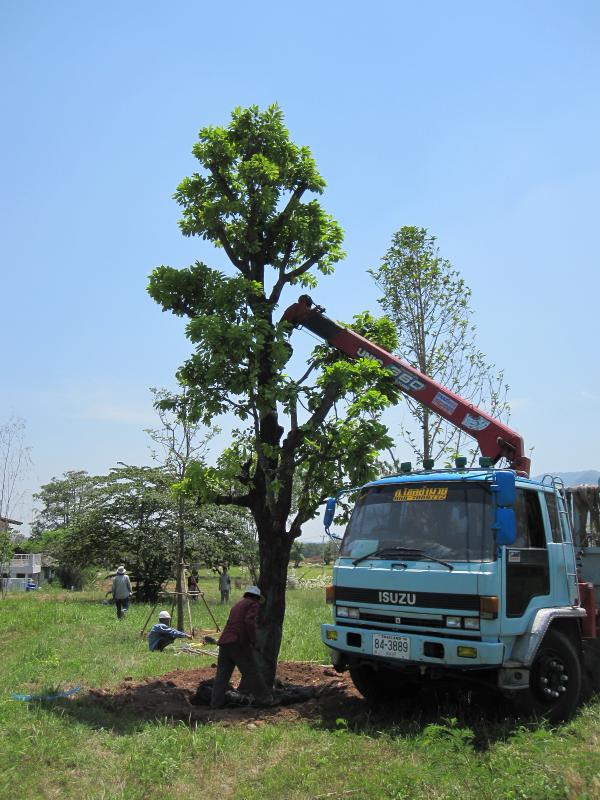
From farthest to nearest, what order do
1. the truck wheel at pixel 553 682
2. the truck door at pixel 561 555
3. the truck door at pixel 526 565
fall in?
the truck door at pixel 561 555
the truck wheel at pixel 553 682
the truck door at pixel 526 565

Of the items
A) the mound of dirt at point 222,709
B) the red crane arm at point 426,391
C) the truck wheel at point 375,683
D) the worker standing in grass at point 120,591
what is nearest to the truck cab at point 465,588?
the truck wheel at point 375,683

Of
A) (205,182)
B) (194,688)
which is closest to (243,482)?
(194,688)

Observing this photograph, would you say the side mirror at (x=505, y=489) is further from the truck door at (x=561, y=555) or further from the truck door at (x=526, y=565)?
the truck door at (x=561, y=555)

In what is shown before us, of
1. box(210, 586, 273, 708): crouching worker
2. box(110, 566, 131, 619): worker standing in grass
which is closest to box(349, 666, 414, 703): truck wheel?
box(210, 586, 273, 708): crouching worker

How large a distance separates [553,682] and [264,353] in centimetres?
541

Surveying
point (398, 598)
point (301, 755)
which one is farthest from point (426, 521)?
point (301, 755)

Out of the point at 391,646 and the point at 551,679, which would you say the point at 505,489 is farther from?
the point at 551,679

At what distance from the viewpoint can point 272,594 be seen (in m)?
9.97

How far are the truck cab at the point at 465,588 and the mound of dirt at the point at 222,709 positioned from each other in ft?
2.49

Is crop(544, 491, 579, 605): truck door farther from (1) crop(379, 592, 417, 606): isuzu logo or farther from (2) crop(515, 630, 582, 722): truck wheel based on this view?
(1) crop(379, 592, 417, 606): isuzu logo

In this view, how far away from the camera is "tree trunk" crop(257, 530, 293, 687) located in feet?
32.2

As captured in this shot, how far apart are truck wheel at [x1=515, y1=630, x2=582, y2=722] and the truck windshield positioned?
4.38ft

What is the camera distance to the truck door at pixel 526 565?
7.10m

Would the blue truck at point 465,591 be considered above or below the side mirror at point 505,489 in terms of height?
below
